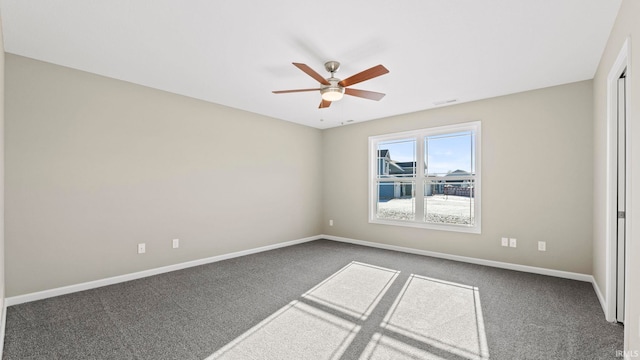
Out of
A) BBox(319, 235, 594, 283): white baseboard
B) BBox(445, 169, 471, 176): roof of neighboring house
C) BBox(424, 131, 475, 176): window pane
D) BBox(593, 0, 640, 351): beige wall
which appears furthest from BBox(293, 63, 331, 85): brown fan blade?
BBox(319, 235, 594, 283): white baseboard

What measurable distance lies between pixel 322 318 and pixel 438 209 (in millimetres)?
3133

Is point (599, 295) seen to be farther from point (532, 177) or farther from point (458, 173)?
point (458, 173)

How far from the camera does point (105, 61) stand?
2945 mm

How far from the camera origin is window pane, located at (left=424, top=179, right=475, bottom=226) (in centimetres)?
441

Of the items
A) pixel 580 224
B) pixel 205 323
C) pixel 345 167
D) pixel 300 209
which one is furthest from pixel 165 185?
pixel 580 224

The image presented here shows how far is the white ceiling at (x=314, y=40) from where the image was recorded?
2090mm

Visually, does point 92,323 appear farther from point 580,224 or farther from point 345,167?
point 580,224

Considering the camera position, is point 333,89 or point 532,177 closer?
point 333,89

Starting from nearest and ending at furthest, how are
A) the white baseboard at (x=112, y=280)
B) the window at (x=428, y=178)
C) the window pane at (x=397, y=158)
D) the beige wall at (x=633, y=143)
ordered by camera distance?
1. the beige wall at (x=633, y=143)
2. the white baseboard at (x=112, y=280)
3. the window at (x=428, y=178)
4. the window pane at (x=397, y=158)

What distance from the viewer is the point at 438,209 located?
476 cm

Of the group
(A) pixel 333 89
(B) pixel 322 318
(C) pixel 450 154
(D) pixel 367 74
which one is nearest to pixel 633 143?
(D) pixel 367 74

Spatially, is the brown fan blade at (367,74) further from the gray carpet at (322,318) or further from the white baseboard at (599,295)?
the white baseboard at (599,295)

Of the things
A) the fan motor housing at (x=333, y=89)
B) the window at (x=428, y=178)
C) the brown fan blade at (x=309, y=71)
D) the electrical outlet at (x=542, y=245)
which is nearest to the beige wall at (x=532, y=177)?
the electrical outlet at (x=542, y=245)

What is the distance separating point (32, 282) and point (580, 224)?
20.7 feet
